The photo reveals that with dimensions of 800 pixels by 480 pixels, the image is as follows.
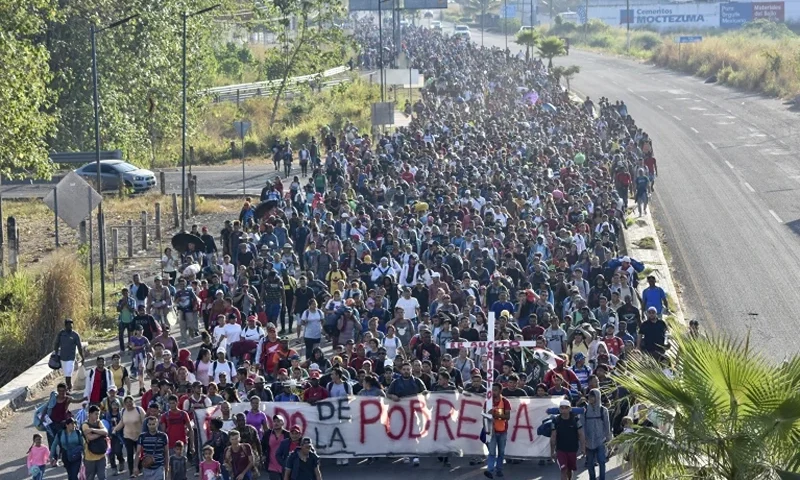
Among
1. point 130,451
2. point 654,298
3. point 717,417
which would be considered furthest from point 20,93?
point 717,417

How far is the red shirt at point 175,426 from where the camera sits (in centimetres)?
1631

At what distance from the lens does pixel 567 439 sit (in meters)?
15.9

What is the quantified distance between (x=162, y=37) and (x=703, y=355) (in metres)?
39.1

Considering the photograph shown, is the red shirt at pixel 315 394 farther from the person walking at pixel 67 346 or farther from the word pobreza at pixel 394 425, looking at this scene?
the person walking at pixel 67 346

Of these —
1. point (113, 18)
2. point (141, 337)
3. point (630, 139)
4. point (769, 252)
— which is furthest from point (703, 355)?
point (113, 18)

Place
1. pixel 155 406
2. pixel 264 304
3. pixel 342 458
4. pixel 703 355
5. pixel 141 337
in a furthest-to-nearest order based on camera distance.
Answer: pixel 264 304
pixel 141 337
pixel 342 458
pixel 155 406
pixel 703 355

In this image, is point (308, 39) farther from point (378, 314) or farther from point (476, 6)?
point (476, 6)

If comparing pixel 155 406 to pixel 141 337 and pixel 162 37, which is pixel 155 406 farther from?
pixel 162 37

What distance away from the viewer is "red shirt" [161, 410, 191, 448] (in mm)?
16312

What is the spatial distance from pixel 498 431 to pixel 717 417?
20.4ft

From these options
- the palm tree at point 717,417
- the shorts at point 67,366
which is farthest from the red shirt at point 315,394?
the palm tree at point 717,417

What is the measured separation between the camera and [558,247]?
2455cm

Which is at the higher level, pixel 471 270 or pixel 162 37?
pixel 162 37

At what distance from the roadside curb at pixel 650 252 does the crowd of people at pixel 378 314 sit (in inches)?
26.1
